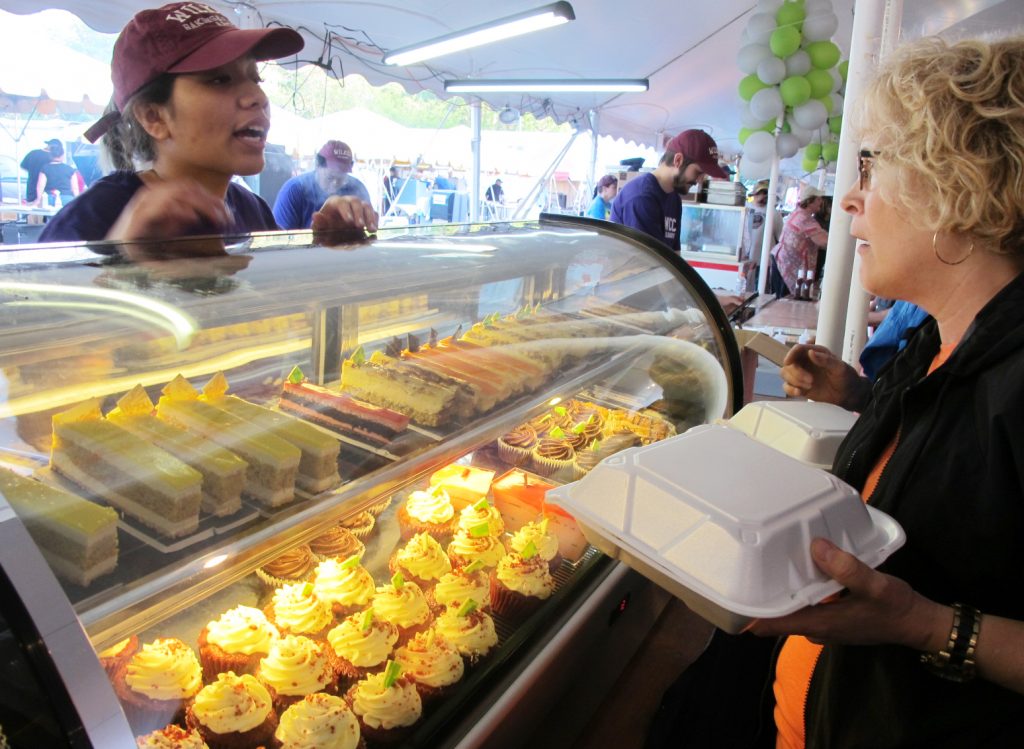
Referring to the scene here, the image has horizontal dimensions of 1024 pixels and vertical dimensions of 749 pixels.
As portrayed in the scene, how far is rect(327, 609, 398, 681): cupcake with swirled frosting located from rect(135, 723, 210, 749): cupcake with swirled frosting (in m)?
0.45

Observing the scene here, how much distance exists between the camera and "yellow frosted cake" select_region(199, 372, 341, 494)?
1.54 metres

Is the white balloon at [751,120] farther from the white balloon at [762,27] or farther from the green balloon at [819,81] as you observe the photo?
the white balloon at [762,27]

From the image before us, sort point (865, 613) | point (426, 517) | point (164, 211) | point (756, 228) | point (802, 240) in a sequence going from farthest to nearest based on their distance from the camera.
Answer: point (756, 228) < point (802, 240) < point (426, 517) < point (164, 211) < point (865, 613)

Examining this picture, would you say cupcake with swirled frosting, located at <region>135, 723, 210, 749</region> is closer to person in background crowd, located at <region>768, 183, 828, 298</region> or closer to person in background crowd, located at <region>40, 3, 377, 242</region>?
person in background crowd, located at <region>40, 3, 377, 242</region>

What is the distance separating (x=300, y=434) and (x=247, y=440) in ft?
0.39

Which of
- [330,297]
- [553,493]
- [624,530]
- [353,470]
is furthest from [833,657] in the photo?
[330,297]

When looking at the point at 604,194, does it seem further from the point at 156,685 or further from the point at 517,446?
the point at 156,685

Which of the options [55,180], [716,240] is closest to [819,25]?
[716,240]

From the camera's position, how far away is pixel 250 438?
4.96 feet

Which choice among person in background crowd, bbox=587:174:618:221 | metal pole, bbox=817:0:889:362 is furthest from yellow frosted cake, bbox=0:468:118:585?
person in background crowd, bbox=587:174:618:221

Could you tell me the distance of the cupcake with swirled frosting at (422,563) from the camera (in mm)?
2291

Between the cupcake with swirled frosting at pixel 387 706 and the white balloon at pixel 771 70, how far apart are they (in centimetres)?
756

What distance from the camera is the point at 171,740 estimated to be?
1.44 m

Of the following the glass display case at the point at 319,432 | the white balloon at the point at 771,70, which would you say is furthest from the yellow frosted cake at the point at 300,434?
the white balloon at the point at 771,70
